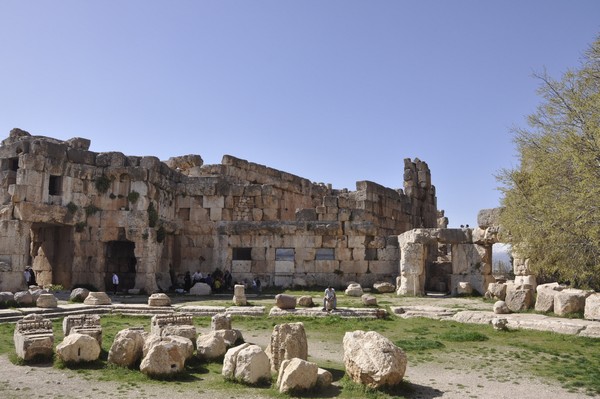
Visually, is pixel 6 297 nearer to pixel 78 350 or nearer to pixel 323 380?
pixel 78 350

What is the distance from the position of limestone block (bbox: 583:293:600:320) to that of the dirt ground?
18.4ft

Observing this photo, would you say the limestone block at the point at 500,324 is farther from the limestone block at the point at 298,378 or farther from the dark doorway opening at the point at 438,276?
the dark doorway opening at the point at 438,276

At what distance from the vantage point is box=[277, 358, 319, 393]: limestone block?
25.4 ft

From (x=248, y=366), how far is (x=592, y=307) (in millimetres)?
9673

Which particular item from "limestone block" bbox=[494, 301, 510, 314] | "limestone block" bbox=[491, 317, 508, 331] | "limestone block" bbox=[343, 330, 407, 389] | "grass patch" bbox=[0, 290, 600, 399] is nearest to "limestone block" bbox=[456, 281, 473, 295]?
"limestone block" bbox=[494, 301, 510, 314]

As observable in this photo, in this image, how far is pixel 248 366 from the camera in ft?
27.2

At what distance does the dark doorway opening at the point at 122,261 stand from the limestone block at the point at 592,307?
18.1 metres

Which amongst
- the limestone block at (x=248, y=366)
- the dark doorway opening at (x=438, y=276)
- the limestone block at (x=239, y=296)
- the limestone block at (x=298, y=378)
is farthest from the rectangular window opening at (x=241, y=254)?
the limestone block at (x=298, y=378)

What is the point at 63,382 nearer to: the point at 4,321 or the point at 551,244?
the point at 4,321

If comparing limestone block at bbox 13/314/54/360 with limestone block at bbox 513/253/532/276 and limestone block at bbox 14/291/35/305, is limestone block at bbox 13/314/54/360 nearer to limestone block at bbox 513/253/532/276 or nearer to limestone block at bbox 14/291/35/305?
limestone block at bbox 14/291/35/305

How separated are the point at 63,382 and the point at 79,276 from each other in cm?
1463

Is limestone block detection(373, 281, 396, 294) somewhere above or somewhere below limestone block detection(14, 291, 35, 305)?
above

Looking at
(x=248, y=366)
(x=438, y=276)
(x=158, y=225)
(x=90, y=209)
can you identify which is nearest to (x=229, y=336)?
(x=248, y=366)

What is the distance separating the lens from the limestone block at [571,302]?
14402mm
